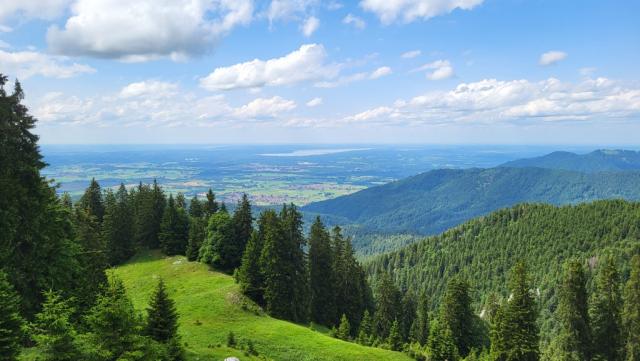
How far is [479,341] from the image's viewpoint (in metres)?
80.1

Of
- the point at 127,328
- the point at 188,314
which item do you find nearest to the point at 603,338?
the point at 188,314

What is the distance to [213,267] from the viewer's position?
76.0 metres

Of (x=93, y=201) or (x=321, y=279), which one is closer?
(x=321, y=279)

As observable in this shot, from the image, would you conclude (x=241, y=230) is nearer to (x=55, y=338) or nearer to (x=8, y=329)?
(x=8, y=329)

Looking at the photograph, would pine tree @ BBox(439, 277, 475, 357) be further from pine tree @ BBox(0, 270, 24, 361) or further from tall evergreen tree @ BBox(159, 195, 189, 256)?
pine tree @ BBox(0, 270, 24, 361)

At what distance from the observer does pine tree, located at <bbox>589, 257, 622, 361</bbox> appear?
5898cm

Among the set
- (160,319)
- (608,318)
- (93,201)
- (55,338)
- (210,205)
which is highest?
(55,338)

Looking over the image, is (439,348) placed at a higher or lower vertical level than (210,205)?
lower

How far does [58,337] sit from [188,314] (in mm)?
32219

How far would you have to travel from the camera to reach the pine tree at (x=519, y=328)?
52.2 meters

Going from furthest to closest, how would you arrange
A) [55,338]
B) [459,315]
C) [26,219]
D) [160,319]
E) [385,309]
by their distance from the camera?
[385,309], [459,315], [26,219], [160,319], [55,338]

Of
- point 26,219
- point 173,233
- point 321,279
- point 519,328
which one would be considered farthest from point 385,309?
point 26,219

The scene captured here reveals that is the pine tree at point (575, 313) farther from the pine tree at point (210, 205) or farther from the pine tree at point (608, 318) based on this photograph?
the pine tree at point (210, 205)

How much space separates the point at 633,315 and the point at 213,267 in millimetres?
62158
